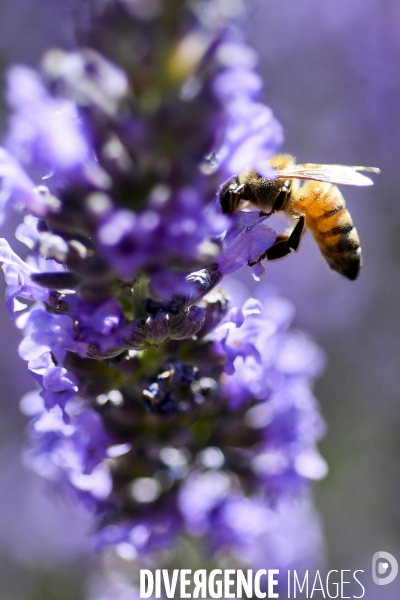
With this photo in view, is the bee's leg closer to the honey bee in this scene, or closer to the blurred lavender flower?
the honey bee

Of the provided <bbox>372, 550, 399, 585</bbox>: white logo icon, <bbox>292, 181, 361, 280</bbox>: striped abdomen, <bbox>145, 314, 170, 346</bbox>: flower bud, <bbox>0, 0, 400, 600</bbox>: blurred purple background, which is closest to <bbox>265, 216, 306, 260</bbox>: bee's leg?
<bbox>292, 181, 361, 280</bbox>: striped abdomen

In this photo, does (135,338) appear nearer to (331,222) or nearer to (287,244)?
(287,244)

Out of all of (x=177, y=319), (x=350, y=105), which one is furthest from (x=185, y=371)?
(x=350, y=105)

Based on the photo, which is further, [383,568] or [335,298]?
[335,298]

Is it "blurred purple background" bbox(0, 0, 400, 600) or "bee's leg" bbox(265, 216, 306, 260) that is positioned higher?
"blurred purple background" bbox(0, 0, 400, 600)

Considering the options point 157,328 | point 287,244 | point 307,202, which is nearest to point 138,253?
point 157,328

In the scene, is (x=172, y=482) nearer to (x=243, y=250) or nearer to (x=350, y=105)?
(x=243, y=250)
